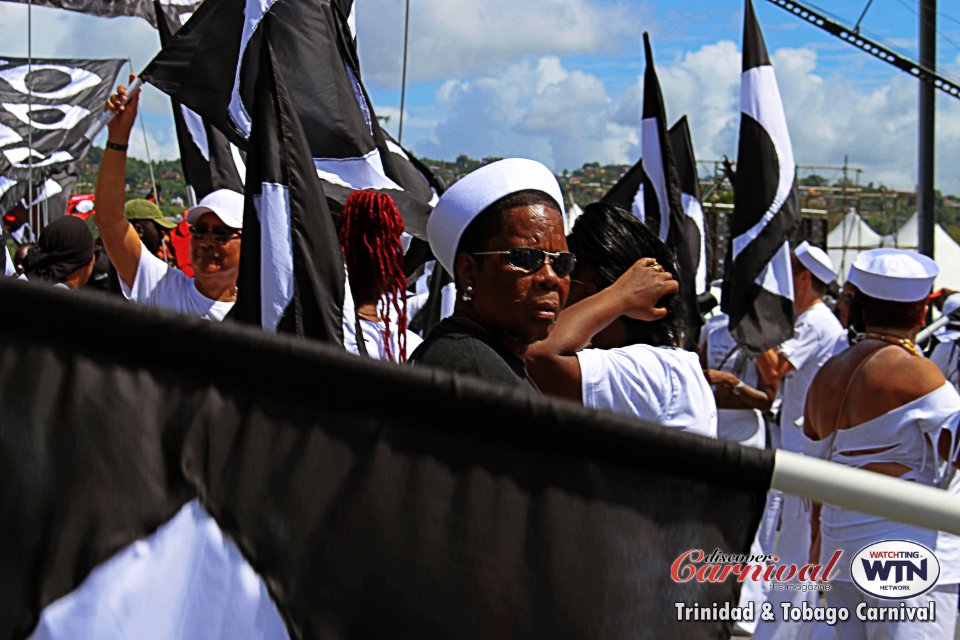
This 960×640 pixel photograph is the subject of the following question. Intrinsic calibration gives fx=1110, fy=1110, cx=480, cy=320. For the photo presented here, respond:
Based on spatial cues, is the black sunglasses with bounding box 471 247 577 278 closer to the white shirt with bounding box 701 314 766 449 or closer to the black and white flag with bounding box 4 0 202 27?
the white shirt with bounding box 701 314 766 449

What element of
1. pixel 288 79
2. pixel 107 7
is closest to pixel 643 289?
pixel 288 79

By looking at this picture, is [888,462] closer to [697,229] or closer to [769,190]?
[769,190]

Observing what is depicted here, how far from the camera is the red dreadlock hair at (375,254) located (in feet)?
12.0

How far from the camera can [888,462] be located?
162 inches

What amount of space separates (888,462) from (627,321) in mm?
1627

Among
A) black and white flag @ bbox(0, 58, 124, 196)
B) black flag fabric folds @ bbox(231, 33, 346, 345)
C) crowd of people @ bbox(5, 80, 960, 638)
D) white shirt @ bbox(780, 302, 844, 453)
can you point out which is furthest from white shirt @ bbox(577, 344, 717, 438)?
black and white flag @ bbox(0, 58, 124, 196)

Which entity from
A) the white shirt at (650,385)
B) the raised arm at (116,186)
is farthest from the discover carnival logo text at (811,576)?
the raised arm at (116,186)

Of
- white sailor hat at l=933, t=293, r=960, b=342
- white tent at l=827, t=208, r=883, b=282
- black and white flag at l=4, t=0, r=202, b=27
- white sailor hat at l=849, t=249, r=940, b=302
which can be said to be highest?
black and white flag at l=4, t=0, r=202, b=27

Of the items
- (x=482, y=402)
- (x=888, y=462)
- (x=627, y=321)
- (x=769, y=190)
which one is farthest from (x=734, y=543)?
(x=769, y=190)

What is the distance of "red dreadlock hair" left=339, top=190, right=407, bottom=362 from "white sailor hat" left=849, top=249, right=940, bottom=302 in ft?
5.97

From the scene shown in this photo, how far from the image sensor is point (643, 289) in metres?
2.89

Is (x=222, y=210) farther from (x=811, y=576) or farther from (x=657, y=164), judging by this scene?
(x=811, y=576)

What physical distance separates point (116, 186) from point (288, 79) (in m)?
0.82

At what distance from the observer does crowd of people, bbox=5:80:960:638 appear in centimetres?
243
